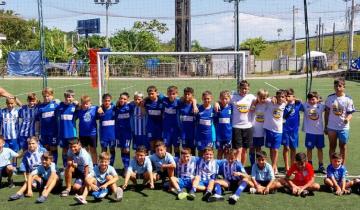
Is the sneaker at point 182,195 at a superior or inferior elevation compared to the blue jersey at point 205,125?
inferior

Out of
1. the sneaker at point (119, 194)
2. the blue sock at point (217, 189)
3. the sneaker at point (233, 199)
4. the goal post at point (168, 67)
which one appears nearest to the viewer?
the sneaker at point (233, 199)

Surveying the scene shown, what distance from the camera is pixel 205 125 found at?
291 inches

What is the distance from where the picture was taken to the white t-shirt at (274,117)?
7543 millimetres

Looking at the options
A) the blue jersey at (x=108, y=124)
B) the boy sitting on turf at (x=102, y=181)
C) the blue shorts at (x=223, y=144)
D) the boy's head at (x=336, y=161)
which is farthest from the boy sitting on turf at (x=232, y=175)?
the blue jersey at (x=108, y=124)

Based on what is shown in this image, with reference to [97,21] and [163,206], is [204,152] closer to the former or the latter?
[163,206]

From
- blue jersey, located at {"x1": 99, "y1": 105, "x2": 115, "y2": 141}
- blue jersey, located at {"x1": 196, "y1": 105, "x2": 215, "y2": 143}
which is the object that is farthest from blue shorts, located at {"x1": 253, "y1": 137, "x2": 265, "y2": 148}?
blue jersey, located at {"x1": 99, "y1": 105, "x2": 115, "y2": 141}

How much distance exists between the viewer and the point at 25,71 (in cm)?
3269

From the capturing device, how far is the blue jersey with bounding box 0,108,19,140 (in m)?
7.96

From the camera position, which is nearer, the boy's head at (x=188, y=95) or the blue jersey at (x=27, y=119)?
the boy's head at (x=188, y=95)

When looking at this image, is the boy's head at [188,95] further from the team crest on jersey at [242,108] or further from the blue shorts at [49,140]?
the blue shorts at [49,140]

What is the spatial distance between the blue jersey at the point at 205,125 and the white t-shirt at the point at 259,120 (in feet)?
2.47

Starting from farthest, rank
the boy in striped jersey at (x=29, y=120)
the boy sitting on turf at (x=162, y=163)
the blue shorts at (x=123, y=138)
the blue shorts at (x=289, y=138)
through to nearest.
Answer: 1. the boy in striped jersey at (x=29, y=120)
2. the blue shorts at (x=289, y=138)
3. the blue shorts at (x=123, y=138)
4. the boy sitting on turf at (x=162, y=163)

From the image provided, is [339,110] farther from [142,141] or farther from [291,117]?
[142,141]

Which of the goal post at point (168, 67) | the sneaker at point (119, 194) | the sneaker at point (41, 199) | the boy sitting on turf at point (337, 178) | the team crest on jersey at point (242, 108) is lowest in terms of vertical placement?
the sneaker at point (41, 199)
